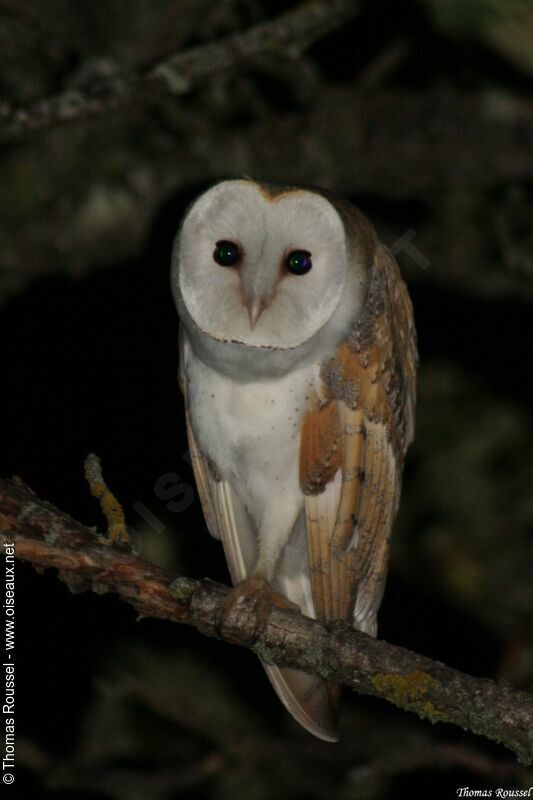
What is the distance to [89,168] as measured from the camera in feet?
18.8

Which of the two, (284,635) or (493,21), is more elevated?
(493,21)

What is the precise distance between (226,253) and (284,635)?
3.51ft

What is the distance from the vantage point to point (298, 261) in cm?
317

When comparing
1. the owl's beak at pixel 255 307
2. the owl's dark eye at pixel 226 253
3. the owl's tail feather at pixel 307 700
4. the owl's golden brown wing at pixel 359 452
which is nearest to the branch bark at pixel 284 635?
the owl's golden brown wing at pixel 359 452

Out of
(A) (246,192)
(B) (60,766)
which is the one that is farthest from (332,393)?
(B) (60,766)

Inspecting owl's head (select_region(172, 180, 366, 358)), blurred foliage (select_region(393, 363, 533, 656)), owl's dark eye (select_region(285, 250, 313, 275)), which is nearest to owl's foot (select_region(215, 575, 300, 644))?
owl's head (select_region(172, 180, 366, 358))

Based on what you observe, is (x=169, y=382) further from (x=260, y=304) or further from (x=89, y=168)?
(x=260, y=304)

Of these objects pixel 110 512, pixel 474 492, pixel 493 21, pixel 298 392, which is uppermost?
pixel 493 21

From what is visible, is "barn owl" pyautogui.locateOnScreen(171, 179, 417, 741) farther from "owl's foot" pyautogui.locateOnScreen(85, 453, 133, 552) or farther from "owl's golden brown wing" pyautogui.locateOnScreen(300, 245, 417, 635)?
"owl's foot" pyautogui.locateOnScreen(85, 453, 133, 552)

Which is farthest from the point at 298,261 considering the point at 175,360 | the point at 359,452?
the point at 175,360

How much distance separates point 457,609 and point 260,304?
11.2ft

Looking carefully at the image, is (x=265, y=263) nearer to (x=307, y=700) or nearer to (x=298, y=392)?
(x=298, y=392)

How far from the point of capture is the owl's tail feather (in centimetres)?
361

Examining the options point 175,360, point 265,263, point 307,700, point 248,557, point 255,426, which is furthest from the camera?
point 175,360
